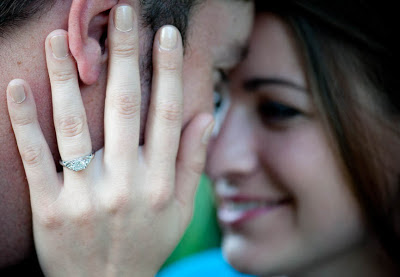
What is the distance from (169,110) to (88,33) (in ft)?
1.00

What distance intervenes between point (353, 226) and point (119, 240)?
2.92ft

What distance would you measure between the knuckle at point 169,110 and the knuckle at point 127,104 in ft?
0.27

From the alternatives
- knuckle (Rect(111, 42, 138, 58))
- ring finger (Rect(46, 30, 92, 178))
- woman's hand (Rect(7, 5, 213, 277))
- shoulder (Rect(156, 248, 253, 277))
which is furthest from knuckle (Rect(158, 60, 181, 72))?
shoulder (Rect(156, 248, 253, 277))

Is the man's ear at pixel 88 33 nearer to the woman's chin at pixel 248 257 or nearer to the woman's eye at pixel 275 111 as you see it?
the woman's eye at pixel 275 111

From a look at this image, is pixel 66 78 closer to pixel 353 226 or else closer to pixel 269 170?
pixel 269 170

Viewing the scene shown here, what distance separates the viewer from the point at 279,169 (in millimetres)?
1602

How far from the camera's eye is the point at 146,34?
3.84 ft

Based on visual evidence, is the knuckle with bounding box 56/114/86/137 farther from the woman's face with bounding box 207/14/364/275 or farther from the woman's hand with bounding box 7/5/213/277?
the woman's face with bounding box 207/14/364/275

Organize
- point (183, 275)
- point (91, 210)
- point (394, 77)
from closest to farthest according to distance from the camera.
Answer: point (91, 210) → point (394, 77) → point (183, 275)

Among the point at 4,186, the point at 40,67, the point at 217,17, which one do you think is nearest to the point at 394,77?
the point at 217,17

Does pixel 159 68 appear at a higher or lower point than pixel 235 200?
higher

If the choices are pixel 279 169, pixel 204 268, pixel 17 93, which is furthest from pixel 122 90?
pixel 204 268

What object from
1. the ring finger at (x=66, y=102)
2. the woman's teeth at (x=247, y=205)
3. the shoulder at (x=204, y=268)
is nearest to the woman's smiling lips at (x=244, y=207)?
the woman's teeth at (x=247, y=205)

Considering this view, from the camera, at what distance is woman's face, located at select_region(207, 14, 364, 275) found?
5.05 ft
